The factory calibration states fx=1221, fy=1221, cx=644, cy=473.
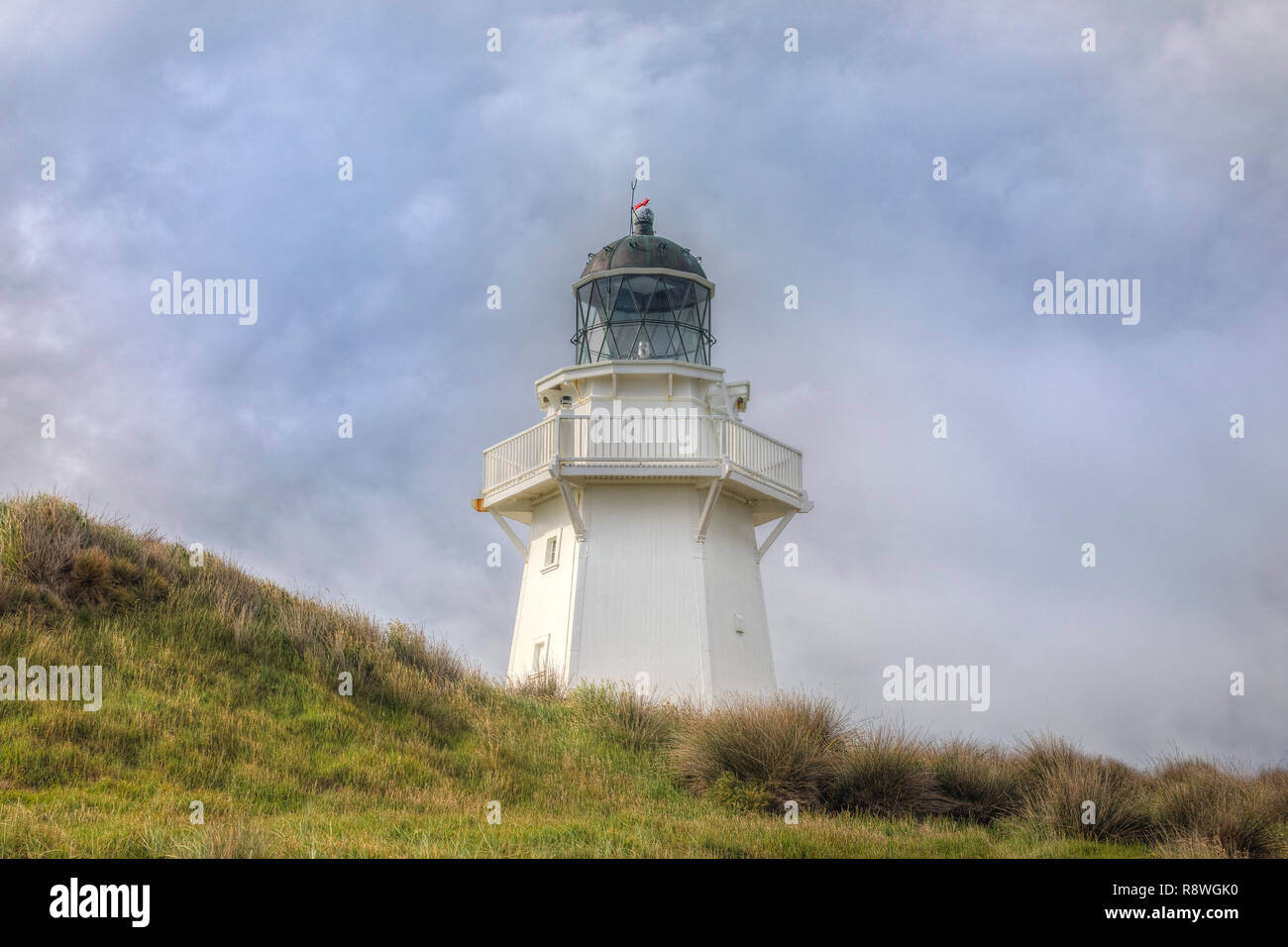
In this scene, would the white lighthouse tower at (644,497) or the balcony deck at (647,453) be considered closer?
the white lighthouse tower at (644,497)

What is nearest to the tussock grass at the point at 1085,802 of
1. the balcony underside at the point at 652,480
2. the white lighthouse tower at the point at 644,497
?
the white lighthouse tower at the point at 644,497

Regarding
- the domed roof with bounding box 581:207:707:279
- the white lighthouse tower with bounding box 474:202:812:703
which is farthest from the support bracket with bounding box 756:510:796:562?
the domed roof with bounding box 581:207:707:279

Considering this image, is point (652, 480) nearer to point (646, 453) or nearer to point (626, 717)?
point (646, 453)

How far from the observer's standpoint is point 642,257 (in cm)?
2453

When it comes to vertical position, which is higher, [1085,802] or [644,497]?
[644,497]

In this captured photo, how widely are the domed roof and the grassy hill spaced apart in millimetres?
9502

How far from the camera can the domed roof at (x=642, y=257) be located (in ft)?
80.4

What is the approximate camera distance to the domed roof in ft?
80.4

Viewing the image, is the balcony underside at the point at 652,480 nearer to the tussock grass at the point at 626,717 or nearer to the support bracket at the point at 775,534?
the support bracket at the point at 775,534

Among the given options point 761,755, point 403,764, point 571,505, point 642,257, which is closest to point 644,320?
point 642,257

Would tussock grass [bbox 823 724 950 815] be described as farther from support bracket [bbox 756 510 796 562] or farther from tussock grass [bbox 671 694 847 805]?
support bracket [bbox 756 510 796 562]

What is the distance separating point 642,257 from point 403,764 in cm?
1357

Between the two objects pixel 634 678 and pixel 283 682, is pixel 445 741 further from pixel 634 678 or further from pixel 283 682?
pixel 634 678

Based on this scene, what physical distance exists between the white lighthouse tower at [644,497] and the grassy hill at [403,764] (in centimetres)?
388
